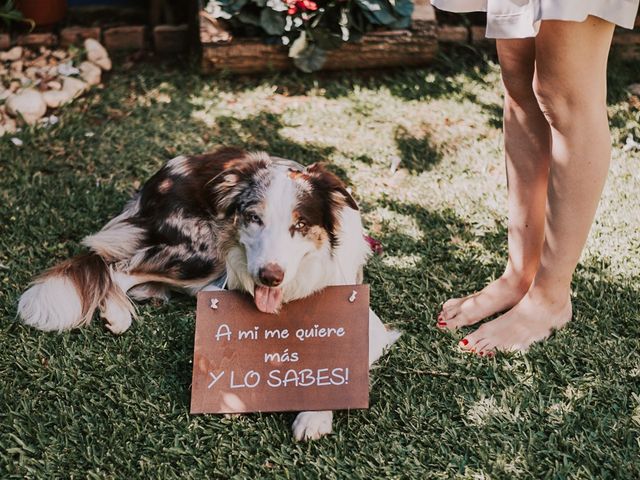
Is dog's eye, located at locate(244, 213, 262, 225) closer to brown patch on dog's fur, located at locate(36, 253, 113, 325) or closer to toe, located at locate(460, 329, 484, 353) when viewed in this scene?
brown patch on dog's fur, located at locate(36, 253, 113, 325)

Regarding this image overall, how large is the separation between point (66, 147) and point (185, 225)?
5.21ft

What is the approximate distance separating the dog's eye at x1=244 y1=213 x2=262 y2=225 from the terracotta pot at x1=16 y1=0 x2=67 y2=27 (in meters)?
3.46

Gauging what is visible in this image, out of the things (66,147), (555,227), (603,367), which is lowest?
(66,147)

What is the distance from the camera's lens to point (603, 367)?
2.79 meters

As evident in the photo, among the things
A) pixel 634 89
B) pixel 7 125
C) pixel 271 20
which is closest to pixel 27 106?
pixel 7 125

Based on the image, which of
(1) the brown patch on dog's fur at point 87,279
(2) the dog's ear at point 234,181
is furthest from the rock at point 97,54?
(2) the dog's ear at point 234,181

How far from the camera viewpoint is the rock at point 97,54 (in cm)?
514

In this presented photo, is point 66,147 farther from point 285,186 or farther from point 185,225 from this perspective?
point 285,186

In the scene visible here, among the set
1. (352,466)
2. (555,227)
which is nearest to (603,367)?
(555,227)

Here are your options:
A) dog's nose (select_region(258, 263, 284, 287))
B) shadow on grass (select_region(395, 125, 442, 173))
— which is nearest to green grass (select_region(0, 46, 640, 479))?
shadow on grass (select_region(395, 125, 442, 173))

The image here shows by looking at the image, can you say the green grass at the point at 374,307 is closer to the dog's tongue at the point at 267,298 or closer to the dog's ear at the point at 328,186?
the dog's tongue at the point at 267,298

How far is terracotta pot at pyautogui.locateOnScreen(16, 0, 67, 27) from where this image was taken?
5.22 m

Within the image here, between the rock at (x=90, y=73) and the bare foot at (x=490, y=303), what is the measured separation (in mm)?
3077

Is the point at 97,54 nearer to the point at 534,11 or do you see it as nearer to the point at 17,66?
the point at 17,66
